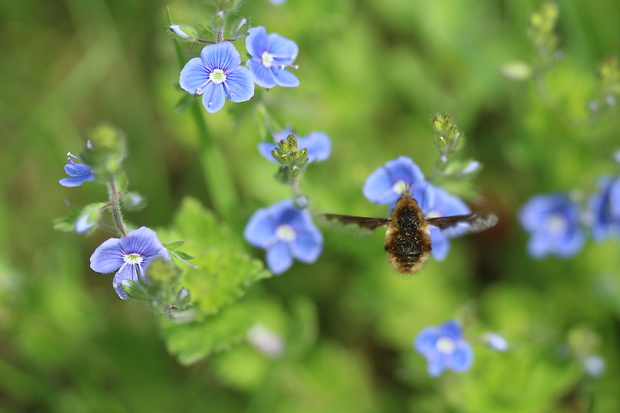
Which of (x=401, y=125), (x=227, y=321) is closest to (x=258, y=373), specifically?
(x=227, y=321)

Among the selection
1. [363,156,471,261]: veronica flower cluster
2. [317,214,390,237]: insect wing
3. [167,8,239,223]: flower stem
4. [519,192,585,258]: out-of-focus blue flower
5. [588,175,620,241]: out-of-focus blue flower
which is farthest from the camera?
[519,192,585,258]: out-of-focus blue flower

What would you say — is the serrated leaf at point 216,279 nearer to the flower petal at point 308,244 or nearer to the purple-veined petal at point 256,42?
the flower petal at point 308,244

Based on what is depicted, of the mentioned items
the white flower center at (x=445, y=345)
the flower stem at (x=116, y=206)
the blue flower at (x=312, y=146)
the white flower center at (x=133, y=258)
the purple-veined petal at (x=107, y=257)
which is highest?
the blue flower at (x=312, y=146)

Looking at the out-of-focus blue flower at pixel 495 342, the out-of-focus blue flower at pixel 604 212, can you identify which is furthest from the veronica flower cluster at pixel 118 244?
the out-of-focus blue flower at pixel 604 212

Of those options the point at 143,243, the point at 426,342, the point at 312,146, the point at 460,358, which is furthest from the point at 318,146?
the point at 460,358

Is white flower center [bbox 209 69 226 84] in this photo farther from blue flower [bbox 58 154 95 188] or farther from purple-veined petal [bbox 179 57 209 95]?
blue flower [bbox 58 154 95 188]

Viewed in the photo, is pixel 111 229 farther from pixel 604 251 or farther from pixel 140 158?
pixel 604 251

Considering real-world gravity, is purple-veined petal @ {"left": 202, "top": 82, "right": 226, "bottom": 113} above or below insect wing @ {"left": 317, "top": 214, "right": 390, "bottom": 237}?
above

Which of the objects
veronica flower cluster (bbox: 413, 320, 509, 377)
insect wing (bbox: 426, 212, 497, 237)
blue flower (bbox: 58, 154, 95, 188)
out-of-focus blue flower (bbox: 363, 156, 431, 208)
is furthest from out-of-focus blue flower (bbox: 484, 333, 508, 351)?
blue flower (bbox: 58, 154, 95, 188)
